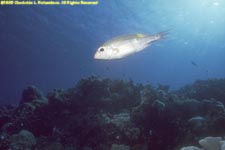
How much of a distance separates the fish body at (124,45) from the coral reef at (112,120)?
443cm

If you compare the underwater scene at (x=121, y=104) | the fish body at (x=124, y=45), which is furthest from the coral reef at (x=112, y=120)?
the fish body at (x=124, y=45)

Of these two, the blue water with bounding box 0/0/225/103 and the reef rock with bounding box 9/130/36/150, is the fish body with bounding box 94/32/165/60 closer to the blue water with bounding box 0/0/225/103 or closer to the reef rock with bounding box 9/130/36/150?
the reef rock with bounding box 9/130/36/150

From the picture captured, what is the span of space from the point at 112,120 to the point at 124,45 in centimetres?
526

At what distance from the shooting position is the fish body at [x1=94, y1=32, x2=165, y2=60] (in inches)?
→ 140

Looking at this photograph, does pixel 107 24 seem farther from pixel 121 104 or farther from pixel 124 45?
pixel 124 45

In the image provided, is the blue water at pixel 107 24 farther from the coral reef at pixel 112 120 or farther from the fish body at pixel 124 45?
the fish body at pixel 124 45

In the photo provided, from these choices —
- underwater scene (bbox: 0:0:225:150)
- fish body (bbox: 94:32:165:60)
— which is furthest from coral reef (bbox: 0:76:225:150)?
fish body (bbox: 94:32:165:60)

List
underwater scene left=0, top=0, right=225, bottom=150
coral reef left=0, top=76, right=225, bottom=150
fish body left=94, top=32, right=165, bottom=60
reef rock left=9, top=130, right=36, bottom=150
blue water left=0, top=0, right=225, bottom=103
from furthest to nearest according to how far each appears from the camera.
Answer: blue water left=0, top=0, right=225, bottom=103 < reef rock left=9, top=130, right=36, bottom=150 < coral reef left=0, top=76, right=225, bottom=150 < underwater scene left=0, top=0, right=225, bottom=150 < fish body left=94, top=32, right=165, bottom=60

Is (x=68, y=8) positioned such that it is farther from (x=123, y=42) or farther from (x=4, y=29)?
(x=123, y=42)

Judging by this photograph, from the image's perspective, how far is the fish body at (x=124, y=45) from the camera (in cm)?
356

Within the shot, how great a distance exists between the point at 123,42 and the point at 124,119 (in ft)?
17.5

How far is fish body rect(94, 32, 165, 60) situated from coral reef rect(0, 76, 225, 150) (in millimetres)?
4430

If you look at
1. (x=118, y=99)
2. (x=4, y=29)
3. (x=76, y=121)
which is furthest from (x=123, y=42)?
(x=4, y=29)

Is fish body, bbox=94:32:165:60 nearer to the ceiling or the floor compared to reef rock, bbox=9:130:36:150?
nearer to the ceiling
